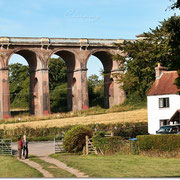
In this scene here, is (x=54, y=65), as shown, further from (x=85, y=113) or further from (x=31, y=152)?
(x=31, y=152)

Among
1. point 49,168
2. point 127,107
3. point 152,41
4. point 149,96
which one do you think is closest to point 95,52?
point 127,107

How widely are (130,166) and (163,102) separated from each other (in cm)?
2287

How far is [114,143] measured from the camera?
3575cm

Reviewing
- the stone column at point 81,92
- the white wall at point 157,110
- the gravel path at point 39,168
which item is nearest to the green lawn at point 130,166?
the gravel path at point 39,168

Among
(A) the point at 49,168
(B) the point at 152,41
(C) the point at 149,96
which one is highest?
(B) the point at 152,41

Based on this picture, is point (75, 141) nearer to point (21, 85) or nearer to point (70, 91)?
point (70, 91)

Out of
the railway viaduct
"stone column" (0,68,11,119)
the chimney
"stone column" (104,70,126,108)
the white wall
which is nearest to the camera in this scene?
the white wall

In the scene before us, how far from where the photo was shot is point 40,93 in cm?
7950

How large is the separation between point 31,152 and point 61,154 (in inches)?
160

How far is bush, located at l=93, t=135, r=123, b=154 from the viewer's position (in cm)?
3562

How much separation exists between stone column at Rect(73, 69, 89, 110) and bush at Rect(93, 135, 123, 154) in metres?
45.0

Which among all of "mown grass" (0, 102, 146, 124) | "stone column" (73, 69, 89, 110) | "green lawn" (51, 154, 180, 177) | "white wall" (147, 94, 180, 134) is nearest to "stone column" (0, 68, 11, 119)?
"mown grass" (0, 102, 146, 124)

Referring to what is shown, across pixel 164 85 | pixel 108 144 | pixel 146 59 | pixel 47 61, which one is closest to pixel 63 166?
pixel 108 144

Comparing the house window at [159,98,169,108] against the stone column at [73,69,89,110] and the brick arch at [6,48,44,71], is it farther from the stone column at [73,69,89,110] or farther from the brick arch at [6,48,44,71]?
the brick arch at [6,48,44,71]
